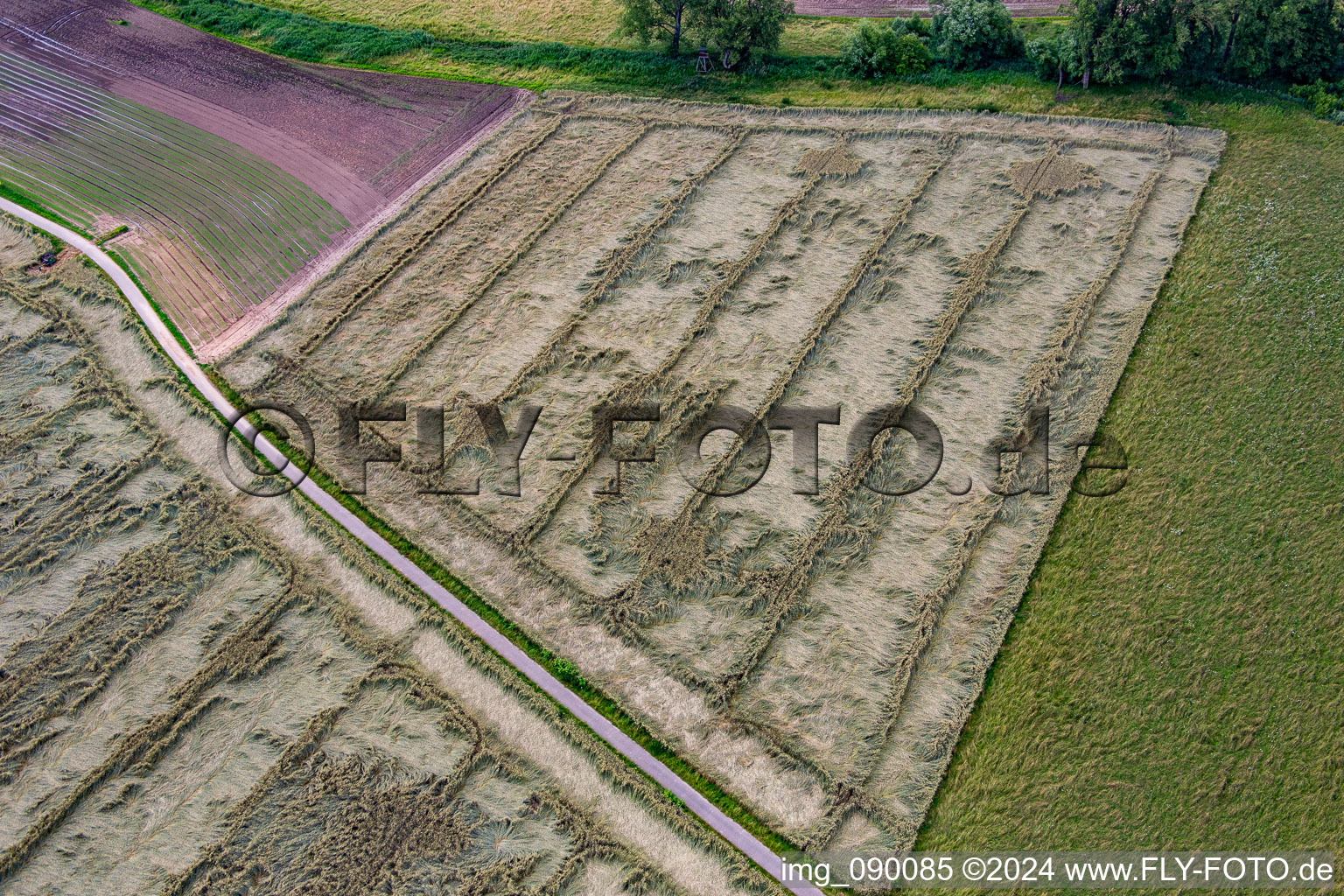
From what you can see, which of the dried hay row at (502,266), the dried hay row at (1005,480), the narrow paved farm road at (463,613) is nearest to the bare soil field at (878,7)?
the dried hay row at (502,266)

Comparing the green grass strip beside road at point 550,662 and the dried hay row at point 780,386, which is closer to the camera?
the green grass strip beside road at point 550,662

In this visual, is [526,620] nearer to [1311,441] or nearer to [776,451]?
[776,451]

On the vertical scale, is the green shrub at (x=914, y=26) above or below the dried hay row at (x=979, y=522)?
above

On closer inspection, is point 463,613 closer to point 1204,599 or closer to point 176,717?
point 176,717

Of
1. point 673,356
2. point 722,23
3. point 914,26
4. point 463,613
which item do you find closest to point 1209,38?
point 914,26

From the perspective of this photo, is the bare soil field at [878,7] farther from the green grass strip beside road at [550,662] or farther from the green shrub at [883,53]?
the green grass strip beside road at [550,662]

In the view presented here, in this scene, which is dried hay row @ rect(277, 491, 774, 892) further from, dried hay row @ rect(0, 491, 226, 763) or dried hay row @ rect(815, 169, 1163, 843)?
dried hay row @ rect(0, 491, 226, 763)

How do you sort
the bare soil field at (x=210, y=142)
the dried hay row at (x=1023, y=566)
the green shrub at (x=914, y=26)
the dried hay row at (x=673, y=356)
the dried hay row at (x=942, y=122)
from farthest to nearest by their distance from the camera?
the green shrub at (x=914, y=26)
the dried hay row at (x=942, y=122)
the bare soil field at (x=210, y=142)
the dried hay row at (x=673, y=356)
the dried hay row at (x=1023, y=566)
